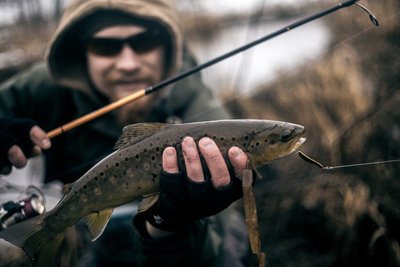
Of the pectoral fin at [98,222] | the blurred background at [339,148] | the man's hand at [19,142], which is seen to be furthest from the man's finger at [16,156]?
the pectoral fin at [98,222]

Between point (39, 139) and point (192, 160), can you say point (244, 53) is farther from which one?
point (192, 160)

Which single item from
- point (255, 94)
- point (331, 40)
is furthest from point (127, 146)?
point (331, 40)

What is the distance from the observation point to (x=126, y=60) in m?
1.60

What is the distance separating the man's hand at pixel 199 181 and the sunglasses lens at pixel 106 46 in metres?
0.84

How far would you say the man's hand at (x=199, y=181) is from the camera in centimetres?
76

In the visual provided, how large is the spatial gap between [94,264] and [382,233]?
2.60 ft

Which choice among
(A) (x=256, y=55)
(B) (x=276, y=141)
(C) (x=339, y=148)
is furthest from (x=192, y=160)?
(A) (x=256, y=55)

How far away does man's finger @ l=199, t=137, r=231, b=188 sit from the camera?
75 cm

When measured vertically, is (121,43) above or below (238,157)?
above

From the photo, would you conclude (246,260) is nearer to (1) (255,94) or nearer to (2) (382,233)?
(2) (382,233)

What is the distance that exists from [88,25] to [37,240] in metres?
1.01

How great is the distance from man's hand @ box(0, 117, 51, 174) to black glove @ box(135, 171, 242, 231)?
0.42 meters

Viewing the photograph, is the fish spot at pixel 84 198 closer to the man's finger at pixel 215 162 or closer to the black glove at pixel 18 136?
the man's finger at pixel 215 162

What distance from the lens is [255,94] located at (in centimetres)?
185
